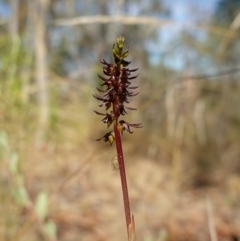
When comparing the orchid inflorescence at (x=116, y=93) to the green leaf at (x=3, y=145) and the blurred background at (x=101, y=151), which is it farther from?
the green leaf at (x=3, y=145)

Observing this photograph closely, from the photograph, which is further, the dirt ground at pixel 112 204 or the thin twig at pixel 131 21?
the dirt ground at pixel 112 204

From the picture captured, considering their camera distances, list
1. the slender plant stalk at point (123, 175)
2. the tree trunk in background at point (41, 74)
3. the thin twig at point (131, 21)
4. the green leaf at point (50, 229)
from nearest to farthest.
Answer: the slender plant stalk at point (123, 175)
the green leaf at point (50, 229)
the thin twig at point (131, 21)
the tree trunk in background at point (41, 74)

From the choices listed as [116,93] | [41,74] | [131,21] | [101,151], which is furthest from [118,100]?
[41,74]

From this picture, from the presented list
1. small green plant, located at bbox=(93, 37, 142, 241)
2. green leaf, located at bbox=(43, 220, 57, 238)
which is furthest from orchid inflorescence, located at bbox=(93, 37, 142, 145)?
green leaf, located at bbox=(43, 220, 57, 238)

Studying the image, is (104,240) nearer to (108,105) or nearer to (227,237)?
(227,237)

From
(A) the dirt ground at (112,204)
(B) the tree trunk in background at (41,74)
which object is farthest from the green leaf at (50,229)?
(B) the tree trunk in background at (41,74)

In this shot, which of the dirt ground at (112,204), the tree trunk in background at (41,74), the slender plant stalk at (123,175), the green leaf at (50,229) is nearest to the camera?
the slender plant stalk at (123,175)

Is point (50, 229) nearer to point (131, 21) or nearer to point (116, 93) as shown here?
point (131, 21)

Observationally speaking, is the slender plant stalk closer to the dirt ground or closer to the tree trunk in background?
the dirt ground
